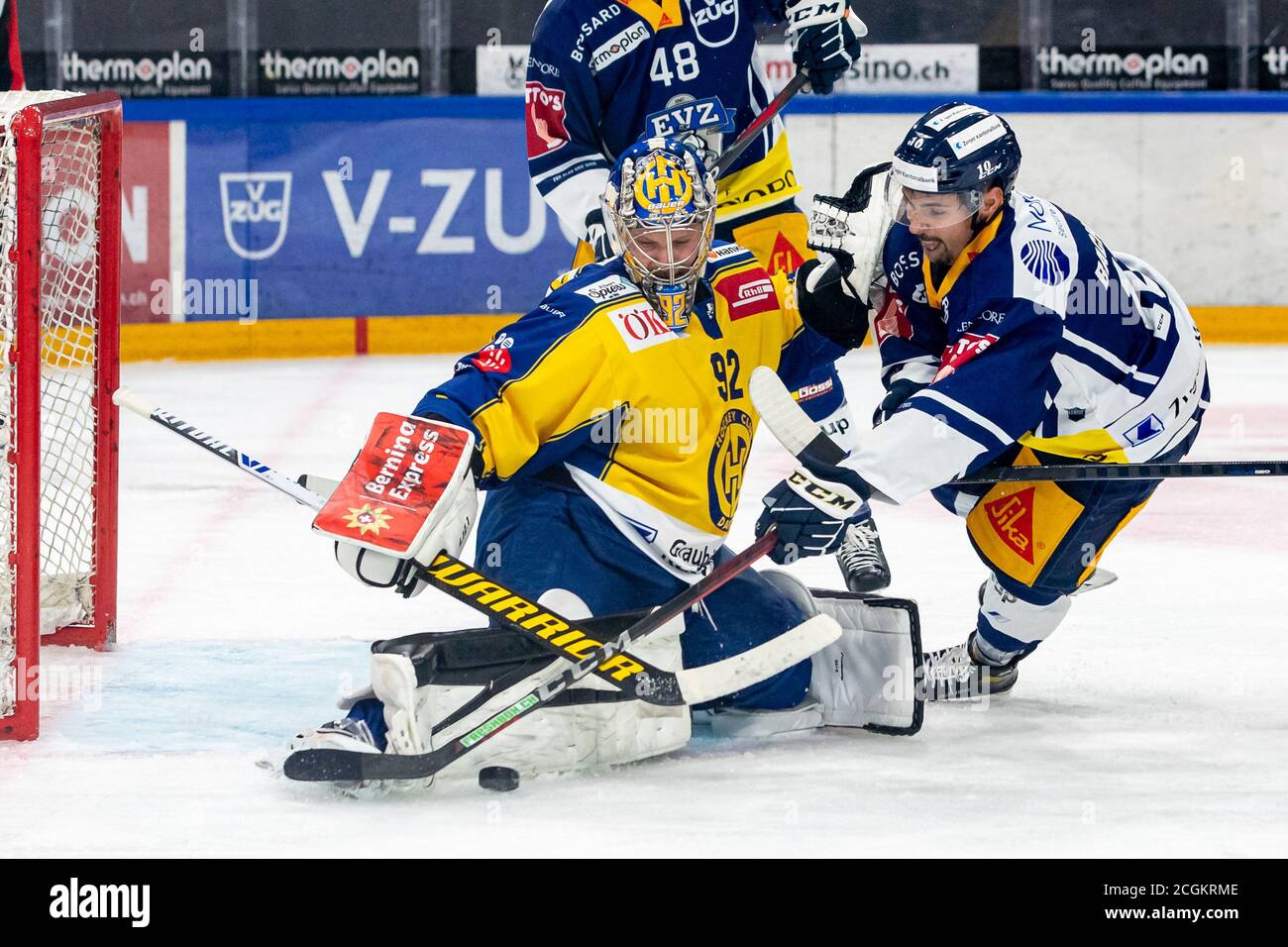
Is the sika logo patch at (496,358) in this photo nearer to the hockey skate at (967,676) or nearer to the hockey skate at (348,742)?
the hockey skate at (348,742)

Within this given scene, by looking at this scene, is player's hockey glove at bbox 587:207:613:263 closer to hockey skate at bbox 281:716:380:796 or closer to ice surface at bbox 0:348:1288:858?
ice surface at bbox 0:348:1288:858

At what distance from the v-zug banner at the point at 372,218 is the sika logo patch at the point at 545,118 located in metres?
3.53

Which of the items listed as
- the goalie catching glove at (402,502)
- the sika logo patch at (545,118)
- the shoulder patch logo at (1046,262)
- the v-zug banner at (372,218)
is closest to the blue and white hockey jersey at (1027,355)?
the shoulder patch logo at (1046,262)

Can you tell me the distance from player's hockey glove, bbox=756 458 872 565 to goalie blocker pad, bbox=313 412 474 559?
43 cm

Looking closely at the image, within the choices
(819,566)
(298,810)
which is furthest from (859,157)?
(298,810)

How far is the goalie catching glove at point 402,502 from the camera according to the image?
2791mm

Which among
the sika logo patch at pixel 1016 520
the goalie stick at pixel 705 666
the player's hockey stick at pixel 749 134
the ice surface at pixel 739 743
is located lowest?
the ice surface at pixel 739 743

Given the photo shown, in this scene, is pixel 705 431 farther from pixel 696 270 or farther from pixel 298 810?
pixel 298 810

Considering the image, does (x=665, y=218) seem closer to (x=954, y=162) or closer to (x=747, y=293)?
(x=747, y=293)

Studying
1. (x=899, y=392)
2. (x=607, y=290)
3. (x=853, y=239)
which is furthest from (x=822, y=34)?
(x=607, y=290)

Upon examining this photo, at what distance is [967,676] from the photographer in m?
3.48

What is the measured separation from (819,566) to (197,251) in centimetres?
362

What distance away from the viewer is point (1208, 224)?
8.01 meters

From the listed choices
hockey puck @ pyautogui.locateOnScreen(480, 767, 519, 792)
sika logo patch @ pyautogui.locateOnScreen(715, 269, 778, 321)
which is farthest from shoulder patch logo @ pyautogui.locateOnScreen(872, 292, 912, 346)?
hockey puck @ pyautogui.locateOnScreen(480, 767, 519, 792)
